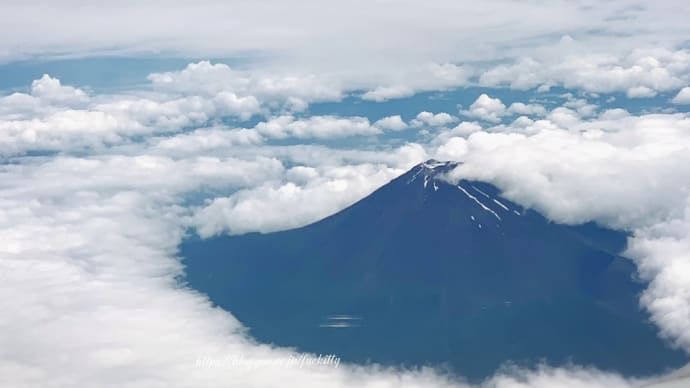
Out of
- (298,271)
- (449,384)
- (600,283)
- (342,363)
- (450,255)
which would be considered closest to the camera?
(449,384)

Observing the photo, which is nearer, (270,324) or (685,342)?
(685,342)

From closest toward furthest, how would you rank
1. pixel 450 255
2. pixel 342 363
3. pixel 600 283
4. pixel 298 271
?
pixel 342 363
pixel 600 283
pixel 450 255
pixel 298 271

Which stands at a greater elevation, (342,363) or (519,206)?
(519,206)

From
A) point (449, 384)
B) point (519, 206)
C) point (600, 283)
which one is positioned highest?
point (519, 206)

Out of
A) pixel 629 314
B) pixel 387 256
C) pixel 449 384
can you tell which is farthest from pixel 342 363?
pixel 629 314

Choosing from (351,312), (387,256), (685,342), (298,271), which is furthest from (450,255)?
(685,342)

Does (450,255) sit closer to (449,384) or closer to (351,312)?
(351,312)

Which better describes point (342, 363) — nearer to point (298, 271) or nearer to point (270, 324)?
point (270, 324)
